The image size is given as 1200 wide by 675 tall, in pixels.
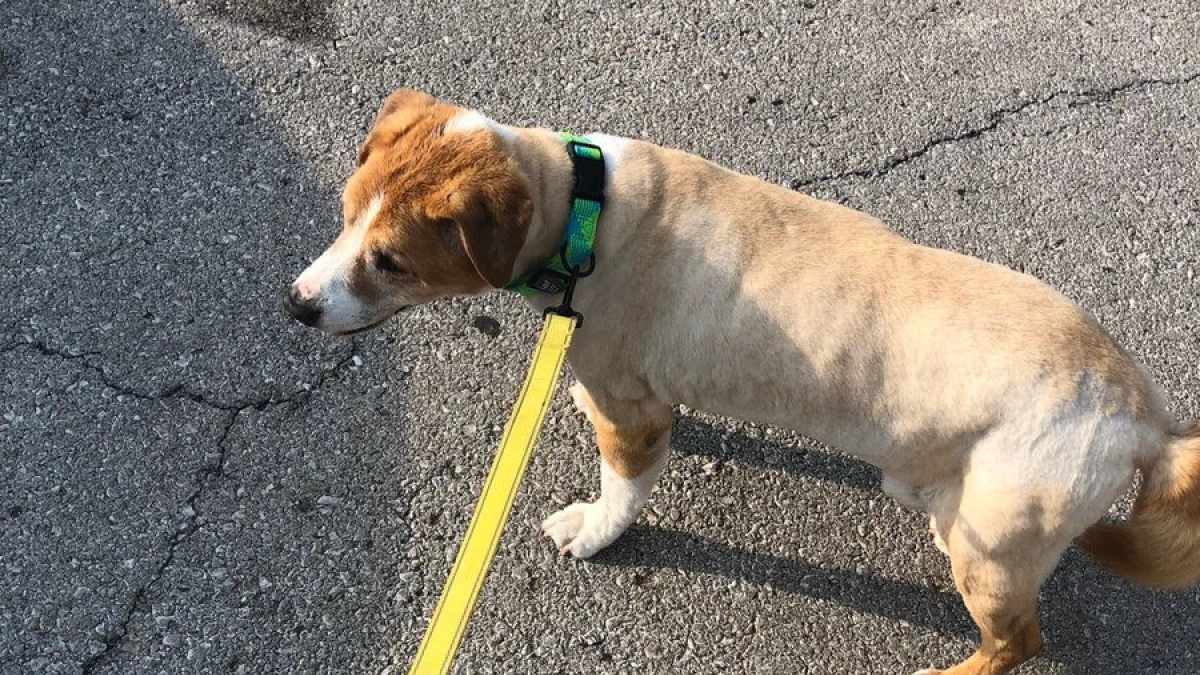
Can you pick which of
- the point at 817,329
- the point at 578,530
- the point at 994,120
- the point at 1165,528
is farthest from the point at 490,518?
the point at 994,120

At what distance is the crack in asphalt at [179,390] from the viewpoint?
3.60 meters

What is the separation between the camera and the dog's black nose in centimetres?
269

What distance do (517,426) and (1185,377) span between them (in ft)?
9.61

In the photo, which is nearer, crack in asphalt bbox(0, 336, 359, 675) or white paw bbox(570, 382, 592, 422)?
crack in asphalt bbox(0, 336, 359, 675)

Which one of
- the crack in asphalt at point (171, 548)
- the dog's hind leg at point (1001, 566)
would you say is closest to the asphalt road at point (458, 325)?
the crack in asphalt at point (171, 548)

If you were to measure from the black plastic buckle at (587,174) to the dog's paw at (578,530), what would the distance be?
3.67ft

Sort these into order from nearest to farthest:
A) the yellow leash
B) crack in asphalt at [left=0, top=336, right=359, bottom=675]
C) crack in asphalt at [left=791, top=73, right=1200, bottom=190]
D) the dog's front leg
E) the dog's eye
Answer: the yellow leash → the dog's eye → the dog's front leg → crack in asphalt at [left=0, top=336, right=359, bottom=675] → crack in asphalt at [left=791, top=73, right=1200, bottom=190]

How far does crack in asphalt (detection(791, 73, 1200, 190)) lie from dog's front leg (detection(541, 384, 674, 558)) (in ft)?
5.55

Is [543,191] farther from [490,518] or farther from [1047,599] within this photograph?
[1047,599]

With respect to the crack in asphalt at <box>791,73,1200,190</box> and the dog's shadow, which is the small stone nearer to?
the dog's shadow

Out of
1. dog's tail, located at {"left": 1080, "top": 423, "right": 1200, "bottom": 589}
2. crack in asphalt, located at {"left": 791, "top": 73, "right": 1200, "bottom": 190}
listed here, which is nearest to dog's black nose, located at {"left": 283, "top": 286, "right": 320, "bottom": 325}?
dog's tail, located at {"left": 1080, "top": 423, "right": 1200, "bottom": 589}

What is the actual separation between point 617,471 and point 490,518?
90 centimetres

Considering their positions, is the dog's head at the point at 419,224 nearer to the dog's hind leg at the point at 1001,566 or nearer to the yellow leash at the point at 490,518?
the yellow leash at the point at 490,518

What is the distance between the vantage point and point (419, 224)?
8.39ft
